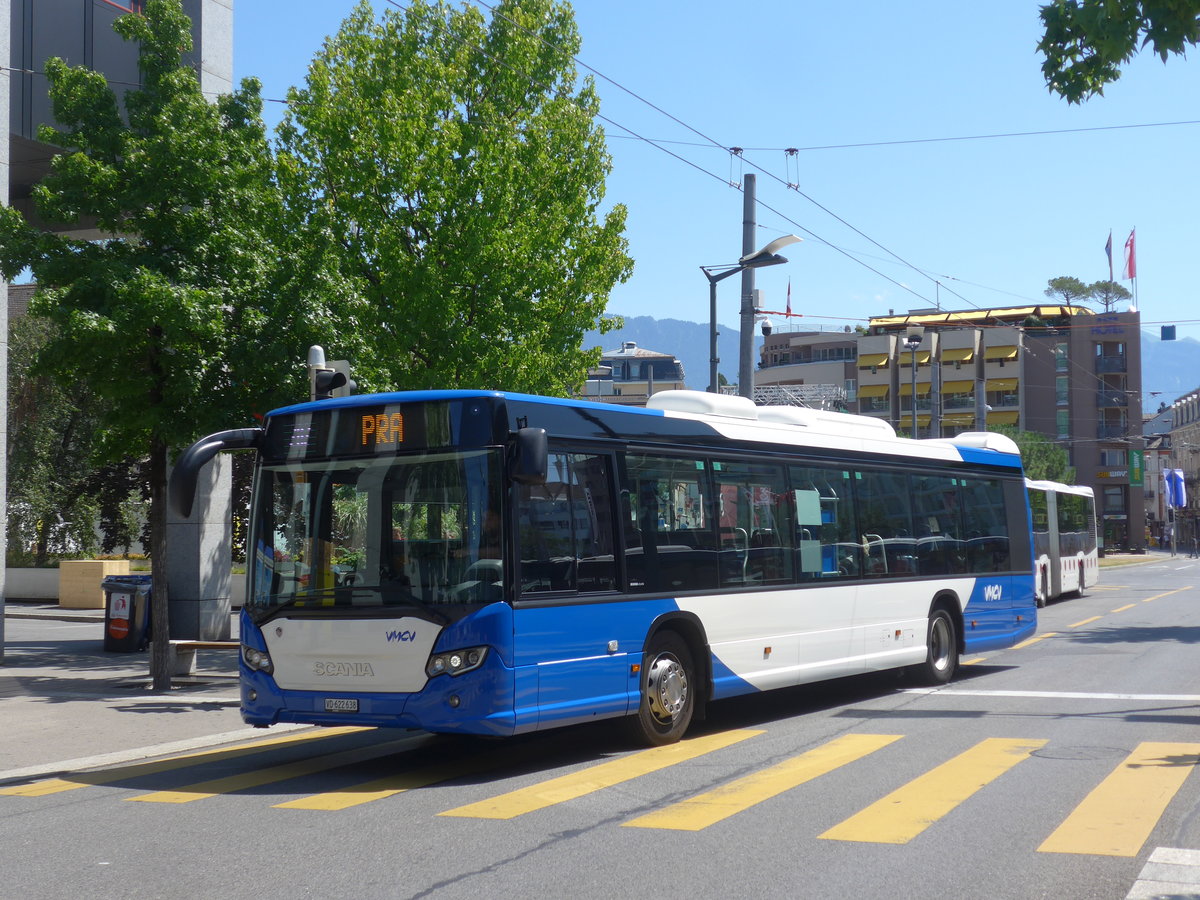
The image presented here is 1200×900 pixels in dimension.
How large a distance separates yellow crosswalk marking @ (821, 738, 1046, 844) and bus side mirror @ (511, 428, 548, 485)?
3.07 m

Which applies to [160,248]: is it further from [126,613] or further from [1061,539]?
[1061,539]

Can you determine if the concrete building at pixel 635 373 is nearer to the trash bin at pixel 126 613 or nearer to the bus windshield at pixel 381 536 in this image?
the trash bin at pixel 126 613

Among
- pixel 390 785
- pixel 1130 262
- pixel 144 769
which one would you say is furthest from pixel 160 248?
pixel 1130 262

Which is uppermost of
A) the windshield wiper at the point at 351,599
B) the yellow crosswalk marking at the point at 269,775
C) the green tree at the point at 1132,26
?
the green tree at the point at 1132,26

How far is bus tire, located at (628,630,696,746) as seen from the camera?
34.5 ft

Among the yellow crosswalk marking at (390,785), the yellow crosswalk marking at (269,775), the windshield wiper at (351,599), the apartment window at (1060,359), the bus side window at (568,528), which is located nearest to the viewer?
the yellow crosswalk marking at (390,785)

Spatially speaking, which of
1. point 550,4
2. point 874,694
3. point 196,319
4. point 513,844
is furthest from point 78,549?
point 513,844

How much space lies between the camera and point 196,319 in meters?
14.2

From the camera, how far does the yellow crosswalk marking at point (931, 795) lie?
727 cm

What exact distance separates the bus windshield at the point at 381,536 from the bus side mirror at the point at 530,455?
27cm

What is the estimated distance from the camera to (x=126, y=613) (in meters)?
20.1

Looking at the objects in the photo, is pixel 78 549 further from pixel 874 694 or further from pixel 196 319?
pixel 874 694

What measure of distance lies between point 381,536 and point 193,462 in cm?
140

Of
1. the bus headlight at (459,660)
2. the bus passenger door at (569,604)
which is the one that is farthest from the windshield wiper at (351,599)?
the bus passenger door at (569,604)
